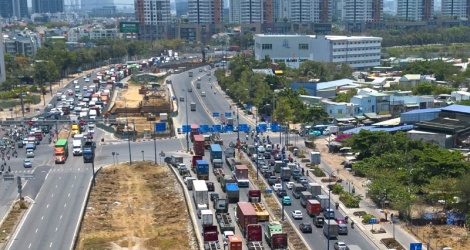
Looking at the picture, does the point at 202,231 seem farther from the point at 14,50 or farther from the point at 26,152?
the point at 14,50

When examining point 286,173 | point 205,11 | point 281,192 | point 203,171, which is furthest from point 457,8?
point 281,192

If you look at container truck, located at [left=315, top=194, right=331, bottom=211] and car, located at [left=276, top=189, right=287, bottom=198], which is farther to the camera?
car, located at [left=276, top=189, right=287, bottom=198]

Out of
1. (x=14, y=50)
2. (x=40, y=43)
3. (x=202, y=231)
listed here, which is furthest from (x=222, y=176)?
(x=40, y=43)

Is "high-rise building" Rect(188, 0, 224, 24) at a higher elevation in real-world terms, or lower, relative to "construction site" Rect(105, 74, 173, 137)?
higher

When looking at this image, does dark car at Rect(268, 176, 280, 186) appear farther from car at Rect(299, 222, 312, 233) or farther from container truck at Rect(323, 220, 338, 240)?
container truck at Rect(323, 220, 338, 240)

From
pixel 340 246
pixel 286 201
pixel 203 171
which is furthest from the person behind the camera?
pixel 203 171

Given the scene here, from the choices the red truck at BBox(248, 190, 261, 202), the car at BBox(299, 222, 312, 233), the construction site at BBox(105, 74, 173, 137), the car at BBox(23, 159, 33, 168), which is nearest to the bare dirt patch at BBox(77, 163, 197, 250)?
the red truck at BBox(248, 190, 261, 202)

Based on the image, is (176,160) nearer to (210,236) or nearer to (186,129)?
(186,129)
